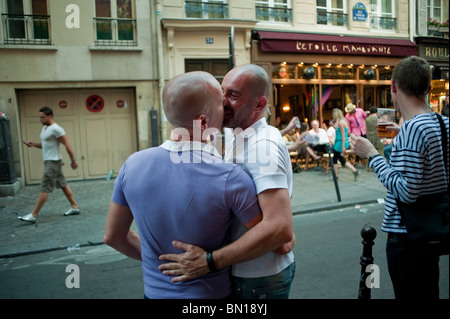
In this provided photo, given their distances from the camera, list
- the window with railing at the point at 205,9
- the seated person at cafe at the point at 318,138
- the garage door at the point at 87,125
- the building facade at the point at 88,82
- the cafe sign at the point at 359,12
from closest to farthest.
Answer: the cafe sign at the point at 359,12, the building facade at the point at 88,82, the seated person at cafe at the point at 318,138, the garage door at the point at 87,125, the window with railing at the point at 205,9

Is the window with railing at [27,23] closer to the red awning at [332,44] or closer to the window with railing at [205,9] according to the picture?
the window with railing at [205,9]

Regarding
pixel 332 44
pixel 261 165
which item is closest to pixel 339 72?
pixel 332 44

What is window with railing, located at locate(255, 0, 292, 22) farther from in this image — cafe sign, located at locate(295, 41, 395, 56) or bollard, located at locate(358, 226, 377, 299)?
bollard, located at locate(358, 226, 377, 299)

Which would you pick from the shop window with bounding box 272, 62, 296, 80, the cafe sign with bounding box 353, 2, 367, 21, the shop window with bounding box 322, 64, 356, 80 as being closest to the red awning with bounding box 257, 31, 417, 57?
the cafe sign with bounding box 353, 2, 367, 21

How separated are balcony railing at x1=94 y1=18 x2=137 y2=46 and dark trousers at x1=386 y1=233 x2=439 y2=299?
10104 mm

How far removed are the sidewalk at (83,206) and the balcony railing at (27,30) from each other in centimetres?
334

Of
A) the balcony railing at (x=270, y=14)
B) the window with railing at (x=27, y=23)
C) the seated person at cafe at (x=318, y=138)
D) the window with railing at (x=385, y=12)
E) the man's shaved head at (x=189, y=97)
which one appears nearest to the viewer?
the man's shaved head at (x=189, y=97)

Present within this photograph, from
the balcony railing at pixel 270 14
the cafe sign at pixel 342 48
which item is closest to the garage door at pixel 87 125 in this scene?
the balcony railing at pixel 270 14

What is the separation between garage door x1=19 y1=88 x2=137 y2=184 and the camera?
10211 millimetres

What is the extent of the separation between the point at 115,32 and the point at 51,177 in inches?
220

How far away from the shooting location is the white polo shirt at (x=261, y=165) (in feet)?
4.61

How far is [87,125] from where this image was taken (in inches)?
424
